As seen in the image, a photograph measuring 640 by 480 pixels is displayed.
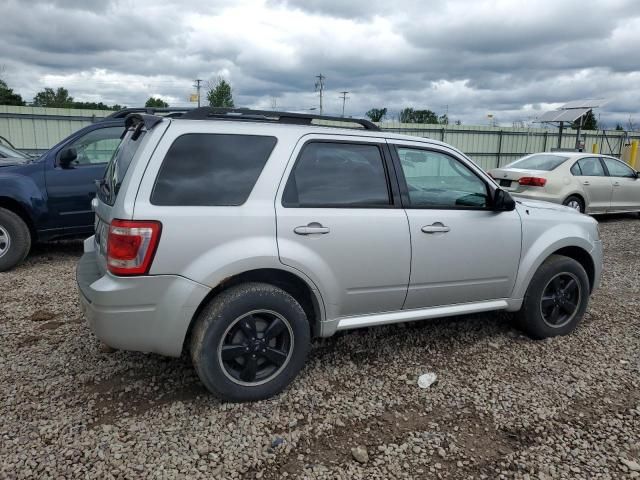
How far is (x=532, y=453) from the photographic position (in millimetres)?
2777

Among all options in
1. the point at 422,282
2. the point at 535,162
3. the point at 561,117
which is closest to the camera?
the point at 422,282

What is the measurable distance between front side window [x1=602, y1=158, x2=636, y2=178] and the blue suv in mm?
9600

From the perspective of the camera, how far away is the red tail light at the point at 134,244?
275cm

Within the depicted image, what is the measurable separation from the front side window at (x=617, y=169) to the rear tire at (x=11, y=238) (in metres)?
10.8

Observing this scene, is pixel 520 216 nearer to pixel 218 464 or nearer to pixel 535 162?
pixel 218 464

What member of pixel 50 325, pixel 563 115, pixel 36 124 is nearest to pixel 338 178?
pixel 50 325

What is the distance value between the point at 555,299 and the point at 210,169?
121 inches

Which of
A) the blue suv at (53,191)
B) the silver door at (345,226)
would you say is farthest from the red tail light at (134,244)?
the blue suv at (53,191)

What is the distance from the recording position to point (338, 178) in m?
3.36

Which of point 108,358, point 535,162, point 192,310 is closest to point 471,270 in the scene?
point 192,310

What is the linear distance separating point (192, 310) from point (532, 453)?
2060 millimetres

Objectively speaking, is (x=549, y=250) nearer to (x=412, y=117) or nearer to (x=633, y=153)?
(x=633, y=153)

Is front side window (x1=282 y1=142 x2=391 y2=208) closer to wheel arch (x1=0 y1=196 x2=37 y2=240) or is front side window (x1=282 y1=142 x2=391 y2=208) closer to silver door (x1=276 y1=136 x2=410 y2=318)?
silver door (x1=276 y1=136 x2=410 y2=318)

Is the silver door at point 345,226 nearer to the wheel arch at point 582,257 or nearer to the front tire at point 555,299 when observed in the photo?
the front tire at point 555,299
